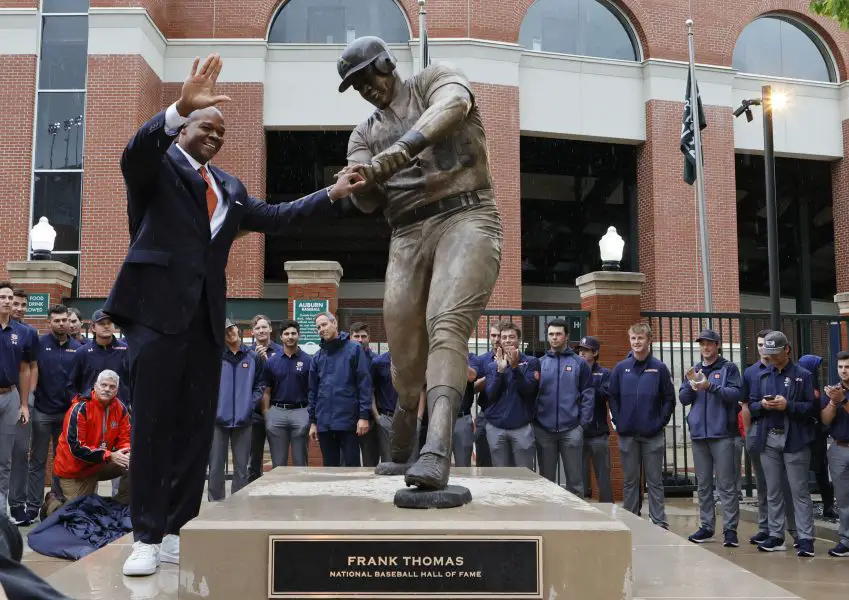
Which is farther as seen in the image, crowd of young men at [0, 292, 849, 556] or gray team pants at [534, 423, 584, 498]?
gray team pants at [534, 423, 584, 498]

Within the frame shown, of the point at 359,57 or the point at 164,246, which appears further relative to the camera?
the point at 359,57

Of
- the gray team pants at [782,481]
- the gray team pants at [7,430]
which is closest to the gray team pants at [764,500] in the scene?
the gray team pants at [782,481]

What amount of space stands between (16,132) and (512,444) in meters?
15.3

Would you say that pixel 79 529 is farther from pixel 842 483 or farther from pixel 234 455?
pixel 842 483

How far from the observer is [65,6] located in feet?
65.4

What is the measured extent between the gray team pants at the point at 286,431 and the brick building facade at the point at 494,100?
33.3 ft

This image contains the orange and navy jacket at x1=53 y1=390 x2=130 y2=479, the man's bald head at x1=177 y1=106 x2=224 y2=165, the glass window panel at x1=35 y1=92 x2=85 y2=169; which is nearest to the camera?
the man's bald head at x1=177 y1=106 x2=224 y2=165

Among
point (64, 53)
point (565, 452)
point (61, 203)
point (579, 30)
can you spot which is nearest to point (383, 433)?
point (565, 452)

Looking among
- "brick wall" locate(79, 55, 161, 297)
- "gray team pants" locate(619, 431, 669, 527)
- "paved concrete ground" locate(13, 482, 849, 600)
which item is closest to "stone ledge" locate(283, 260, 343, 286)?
"paved concrete ground" locate(13, 482, 849, 600)

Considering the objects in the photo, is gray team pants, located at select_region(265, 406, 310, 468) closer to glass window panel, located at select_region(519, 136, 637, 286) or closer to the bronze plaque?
the bronze plaque

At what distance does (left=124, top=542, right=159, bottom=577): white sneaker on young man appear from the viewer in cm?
388

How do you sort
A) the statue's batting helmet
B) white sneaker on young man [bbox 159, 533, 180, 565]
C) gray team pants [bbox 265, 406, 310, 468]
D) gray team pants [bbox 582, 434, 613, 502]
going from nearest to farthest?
white sneaker on young man [bbox 159, 533, 180, 565] → the statue's batting helmet → gray team pants [bbox 582, 434, 613, 502] → gray team pants [bbox 265, 406, 310, 468]

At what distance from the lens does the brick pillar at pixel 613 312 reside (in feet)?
40.6

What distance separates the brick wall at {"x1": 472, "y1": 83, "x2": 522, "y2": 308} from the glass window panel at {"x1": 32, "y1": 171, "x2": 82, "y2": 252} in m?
9.68
